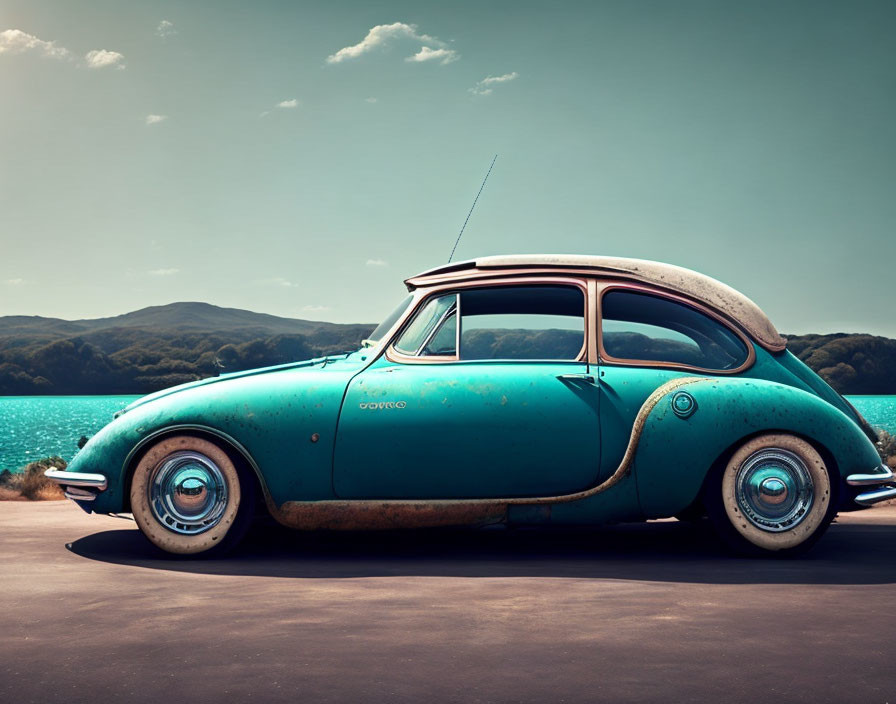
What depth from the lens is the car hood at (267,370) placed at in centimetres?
603

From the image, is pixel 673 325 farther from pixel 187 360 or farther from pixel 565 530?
pixel 187 360

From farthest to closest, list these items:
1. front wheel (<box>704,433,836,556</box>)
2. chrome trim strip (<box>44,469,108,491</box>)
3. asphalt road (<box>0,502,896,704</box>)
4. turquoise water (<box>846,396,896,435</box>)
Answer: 1. turquoise water (<box>846,396,896,435</box>)
2. chrome trim strip (<box>44,469,108,491</box>)
3. front wheel (<box>704,433,836,556</box>)
4. asphalt road (<box>0,502,896,704</box>)

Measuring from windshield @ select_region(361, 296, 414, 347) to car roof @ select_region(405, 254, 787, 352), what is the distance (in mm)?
141

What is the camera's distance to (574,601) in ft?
14.7

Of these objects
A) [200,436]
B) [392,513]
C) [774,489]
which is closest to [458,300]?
[392,513]

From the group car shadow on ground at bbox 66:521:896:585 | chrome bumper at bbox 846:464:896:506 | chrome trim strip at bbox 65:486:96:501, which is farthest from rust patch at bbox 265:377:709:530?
chrome bumper at bbox 846:464:896:506

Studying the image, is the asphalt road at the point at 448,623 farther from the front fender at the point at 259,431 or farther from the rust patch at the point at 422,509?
the front fender at the point at 259,431

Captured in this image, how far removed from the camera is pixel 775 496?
18.4 ft

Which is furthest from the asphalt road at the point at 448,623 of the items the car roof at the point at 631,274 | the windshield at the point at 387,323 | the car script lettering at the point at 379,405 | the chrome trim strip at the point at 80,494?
the car roof at the point at 631,274

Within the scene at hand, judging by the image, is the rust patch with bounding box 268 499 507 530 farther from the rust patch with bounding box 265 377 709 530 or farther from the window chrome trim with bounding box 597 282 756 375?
the window chrome trim with bounding box 597 282 756 375

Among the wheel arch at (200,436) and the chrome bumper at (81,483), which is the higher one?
the wheel arch at (200,436)

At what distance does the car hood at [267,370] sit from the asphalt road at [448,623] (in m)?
0.94

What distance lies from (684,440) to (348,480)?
1.96m

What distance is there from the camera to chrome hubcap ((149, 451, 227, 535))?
5.68m
